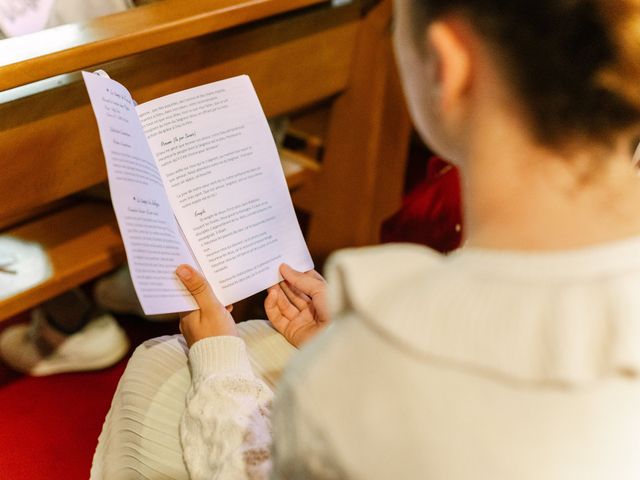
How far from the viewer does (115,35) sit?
1.01 meters

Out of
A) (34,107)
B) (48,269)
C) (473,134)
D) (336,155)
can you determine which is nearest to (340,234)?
(336,155)

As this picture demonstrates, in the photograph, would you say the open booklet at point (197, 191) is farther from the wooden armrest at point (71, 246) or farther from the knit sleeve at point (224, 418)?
the wooden armrest at point (71, 246)

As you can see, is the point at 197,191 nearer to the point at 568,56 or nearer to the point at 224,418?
the point at 224,418

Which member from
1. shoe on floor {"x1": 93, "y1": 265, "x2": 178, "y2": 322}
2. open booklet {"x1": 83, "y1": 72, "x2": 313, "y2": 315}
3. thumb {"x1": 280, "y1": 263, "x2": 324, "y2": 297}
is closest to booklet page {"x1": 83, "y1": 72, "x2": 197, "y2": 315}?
open booklet {"x1": 83, "y1": 72, "x2": 313, "y2": 315}

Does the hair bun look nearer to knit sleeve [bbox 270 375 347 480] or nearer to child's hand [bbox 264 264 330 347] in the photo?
knit sleeve [bbox 270 375 347 480]

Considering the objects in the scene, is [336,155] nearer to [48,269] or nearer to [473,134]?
[48,269]

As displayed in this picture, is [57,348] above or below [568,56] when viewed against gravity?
below

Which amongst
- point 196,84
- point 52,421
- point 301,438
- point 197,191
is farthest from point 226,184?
point 52,421

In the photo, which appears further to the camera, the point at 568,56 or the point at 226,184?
the point at 226,184

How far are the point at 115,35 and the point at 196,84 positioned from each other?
0.27 metres

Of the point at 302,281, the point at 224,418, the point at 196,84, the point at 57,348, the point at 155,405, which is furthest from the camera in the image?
the point at 57,348

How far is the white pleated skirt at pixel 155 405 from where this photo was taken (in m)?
0.81

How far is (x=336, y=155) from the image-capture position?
5.27 feet

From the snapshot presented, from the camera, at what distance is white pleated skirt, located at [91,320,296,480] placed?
0.81m
